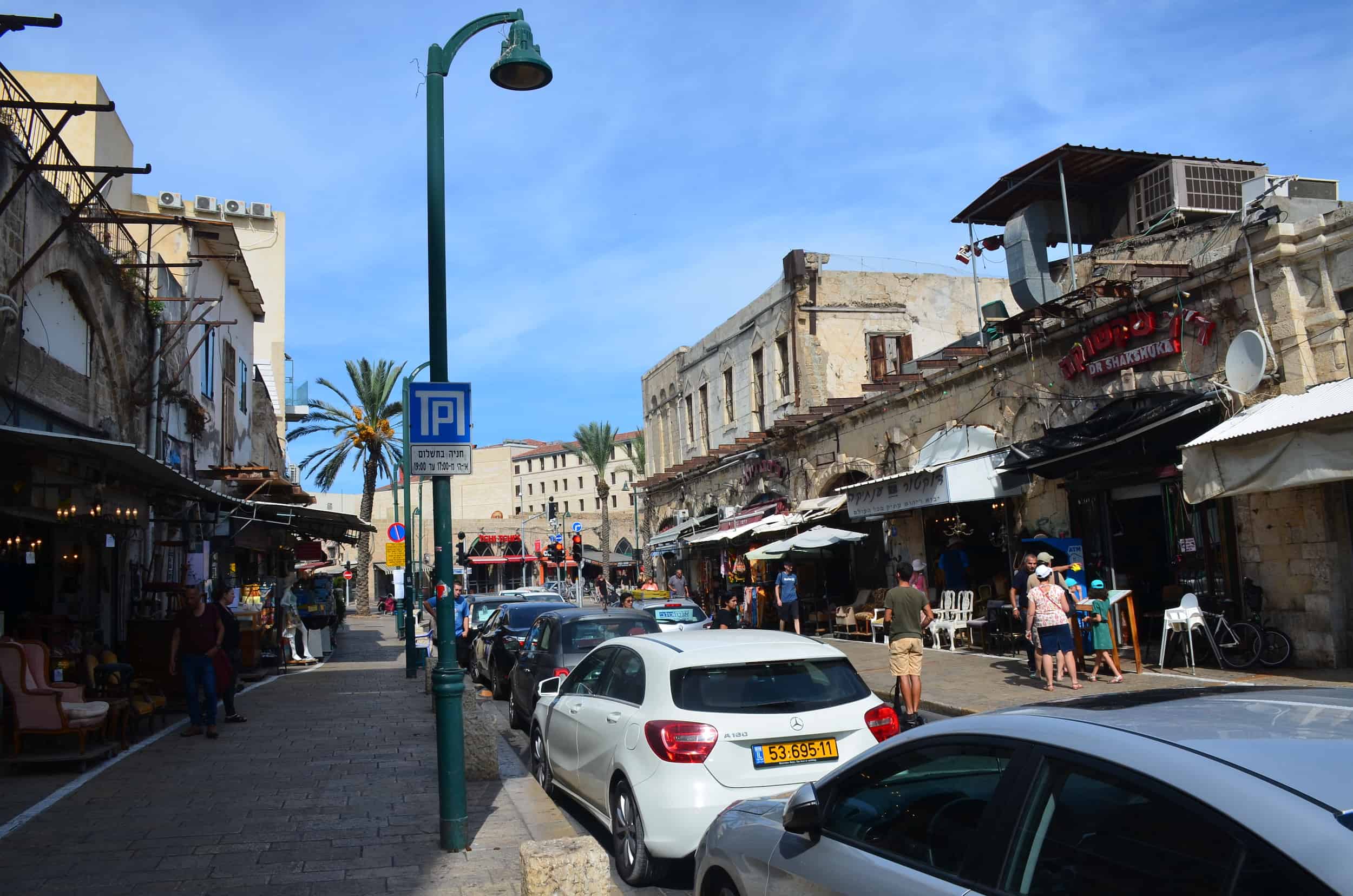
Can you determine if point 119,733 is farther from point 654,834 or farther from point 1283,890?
point 1283,890

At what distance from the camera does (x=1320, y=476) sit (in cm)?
1171

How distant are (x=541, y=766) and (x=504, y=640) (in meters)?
7.40

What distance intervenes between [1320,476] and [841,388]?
18512 millimetres

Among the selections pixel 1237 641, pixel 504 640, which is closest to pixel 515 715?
pixel 504 640

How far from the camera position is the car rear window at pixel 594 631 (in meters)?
11.3

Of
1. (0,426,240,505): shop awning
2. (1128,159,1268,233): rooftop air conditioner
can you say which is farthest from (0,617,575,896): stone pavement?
(1128,159,1268,233): rooftop air conditioner

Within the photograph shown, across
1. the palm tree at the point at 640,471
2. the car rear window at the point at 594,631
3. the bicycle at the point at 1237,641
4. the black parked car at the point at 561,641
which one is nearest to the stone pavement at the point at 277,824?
the black parked car at the point at 561,641

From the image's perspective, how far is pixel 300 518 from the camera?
20562 mm

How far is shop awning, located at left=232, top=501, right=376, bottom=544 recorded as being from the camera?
18500mm

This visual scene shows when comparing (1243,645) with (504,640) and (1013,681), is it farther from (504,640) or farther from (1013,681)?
(504,640)

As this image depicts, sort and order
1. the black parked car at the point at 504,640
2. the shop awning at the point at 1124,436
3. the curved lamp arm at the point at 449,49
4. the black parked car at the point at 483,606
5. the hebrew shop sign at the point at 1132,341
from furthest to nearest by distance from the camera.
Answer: the black parked car at the point at 483,606
the black parked car at the point at 504,640
the hebrew shop sign at the point at 1132,341
the shop awning at the point at 1124,436
the curved lamp arm at the point at 449,49

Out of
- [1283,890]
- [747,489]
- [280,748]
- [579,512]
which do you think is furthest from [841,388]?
[579,512]

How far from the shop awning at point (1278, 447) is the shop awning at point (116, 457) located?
12335 millimetres

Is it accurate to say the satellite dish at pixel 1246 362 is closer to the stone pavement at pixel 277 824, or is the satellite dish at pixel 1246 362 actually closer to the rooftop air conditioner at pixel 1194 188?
the rooftop air conditioner at pixel 1194 188
